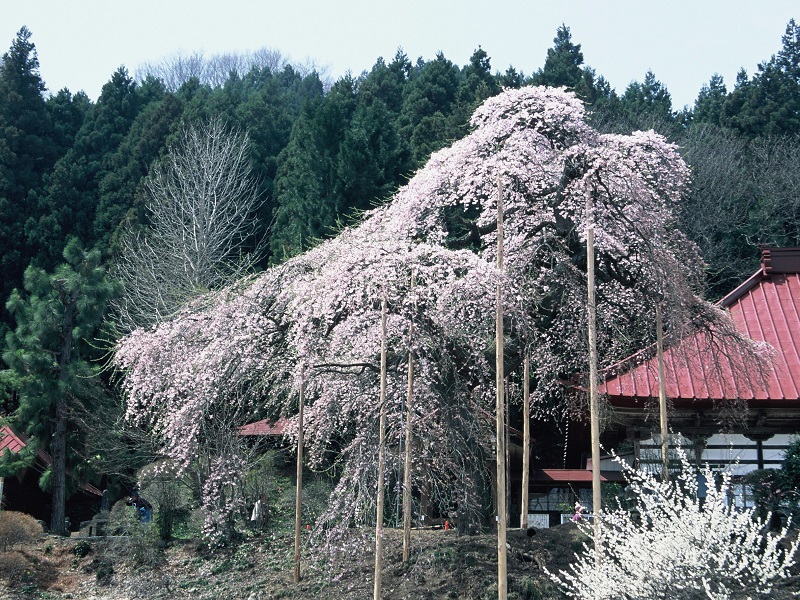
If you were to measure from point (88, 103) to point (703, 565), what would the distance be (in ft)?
126

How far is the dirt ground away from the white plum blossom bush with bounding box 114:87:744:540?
3.08ft

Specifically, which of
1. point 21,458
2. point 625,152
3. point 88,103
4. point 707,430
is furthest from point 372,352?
point 88,103

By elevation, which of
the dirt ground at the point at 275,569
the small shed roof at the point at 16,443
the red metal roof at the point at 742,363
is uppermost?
the red metal roof at the point at 742,363

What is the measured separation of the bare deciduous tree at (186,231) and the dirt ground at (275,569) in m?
8.73

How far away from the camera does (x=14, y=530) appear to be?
1658cm

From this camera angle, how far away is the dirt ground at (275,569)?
489 inches

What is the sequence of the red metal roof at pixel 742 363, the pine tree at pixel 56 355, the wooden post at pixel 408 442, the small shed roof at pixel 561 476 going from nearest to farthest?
the wooden post at pixel 408 442
the red metal roof at pixel 742 363
the small shed roof at pixel 561 476
the pine tree at pixel 56 355

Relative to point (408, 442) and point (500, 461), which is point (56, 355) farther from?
point (500, 461)

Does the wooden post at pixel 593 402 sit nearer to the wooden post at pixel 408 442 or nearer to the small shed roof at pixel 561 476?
the wooden post at pixel 408 442

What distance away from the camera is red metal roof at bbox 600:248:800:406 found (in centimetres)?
1403

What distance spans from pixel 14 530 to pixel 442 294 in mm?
9631

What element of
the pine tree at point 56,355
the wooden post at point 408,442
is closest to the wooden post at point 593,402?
the wooden post at point 408,442

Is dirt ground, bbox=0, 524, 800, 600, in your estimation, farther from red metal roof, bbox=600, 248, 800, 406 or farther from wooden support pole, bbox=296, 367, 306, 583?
red metal roof, bbox=600, 248, 800, 406

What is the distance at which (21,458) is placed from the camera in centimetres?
2000
